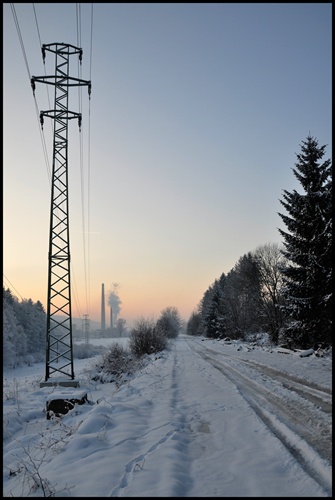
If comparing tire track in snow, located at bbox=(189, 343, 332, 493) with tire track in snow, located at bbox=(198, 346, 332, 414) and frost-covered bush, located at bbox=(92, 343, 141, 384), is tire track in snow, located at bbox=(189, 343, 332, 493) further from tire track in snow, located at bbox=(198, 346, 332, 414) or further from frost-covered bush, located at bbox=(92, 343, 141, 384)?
frost-covered bush, located at bbox=(92, 343, 141, 384)

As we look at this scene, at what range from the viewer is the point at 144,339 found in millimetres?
26609

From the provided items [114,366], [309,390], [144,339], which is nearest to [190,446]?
[309,390]

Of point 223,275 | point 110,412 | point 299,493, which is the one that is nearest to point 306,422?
point 299,493

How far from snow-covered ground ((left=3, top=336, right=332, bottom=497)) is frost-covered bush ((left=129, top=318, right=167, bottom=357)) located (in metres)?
16.7

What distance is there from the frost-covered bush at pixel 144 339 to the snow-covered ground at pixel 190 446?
1674 cm

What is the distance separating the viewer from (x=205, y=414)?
22.6 feet

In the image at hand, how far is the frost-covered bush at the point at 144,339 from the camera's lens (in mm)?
26062

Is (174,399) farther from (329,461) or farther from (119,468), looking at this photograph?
(329,461)

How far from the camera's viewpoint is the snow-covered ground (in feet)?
11.8

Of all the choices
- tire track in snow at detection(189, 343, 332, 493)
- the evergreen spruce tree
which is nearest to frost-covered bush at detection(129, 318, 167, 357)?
tire track in snow at detection(189, 343, 332, 493)

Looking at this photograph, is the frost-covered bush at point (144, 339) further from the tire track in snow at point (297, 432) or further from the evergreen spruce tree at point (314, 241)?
the evergreen spruce tree at point (314, 241)

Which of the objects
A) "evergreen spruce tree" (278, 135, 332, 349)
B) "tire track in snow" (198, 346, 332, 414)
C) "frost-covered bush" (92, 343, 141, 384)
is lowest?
"frost-covered bush" (92, 343, 141, 384)

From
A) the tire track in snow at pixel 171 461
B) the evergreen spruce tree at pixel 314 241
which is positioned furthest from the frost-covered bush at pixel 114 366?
the evergreen spruce tree at pixel 314 241

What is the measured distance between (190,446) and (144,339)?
72.8ft
